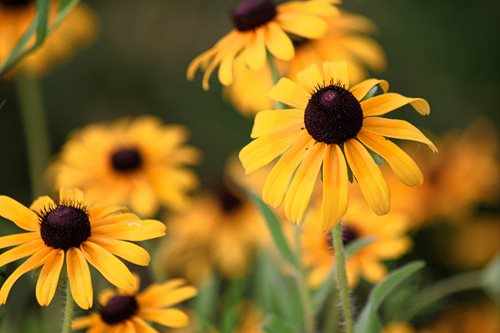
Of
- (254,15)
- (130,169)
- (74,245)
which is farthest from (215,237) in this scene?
(74,245)

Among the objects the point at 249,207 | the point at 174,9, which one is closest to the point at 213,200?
the point at 249,207

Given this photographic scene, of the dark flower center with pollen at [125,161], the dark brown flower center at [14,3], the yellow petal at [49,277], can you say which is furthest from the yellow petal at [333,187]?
the dark brown flower center at [14,3]

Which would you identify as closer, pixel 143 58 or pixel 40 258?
pixel 40 258

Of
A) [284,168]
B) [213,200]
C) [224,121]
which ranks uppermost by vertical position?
[224,121]

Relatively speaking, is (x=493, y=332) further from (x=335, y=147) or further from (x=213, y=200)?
(x=335, y=147)

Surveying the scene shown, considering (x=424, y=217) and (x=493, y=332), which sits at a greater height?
(x=424, y=217)

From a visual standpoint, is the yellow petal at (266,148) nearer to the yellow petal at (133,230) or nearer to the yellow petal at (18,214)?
the yellow petal at (133,230)

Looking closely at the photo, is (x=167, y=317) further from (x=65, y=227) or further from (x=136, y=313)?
(x=65, y=227)
